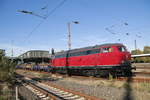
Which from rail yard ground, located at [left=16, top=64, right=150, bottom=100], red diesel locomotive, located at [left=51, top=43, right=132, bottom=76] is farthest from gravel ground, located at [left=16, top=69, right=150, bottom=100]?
red diesel locomotive, located at [left=51, top=43, right=132, bottom=76]

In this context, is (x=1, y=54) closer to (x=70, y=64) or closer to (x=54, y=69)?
(x=70, y=64)

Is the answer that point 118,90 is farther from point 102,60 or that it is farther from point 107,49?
point 107,49

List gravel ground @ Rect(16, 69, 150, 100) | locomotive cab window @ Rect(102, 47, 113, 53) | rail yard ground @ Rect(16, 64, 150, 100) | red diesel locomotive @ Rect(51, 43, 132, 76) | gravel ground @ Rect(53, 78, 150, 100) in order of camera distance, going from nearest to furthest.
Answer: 1. gravel ground @ Rect(53, 78, 150, 100)
2. gravel ground @ Rect(16, 69, 150, 100)
3. rail yard ground @ Rect(16, 64, 150, 100)
4. red diesel locomotive @ Rect(51, 43, 132, 76)
5. locomotive cab window @ Rect(102, 47, 113, 53)

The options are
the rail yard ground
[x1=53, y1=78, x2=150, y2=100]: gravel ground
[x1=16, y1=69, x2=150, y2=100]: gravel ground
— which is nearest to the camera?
[x1=53, y1=78, x2=150, y2=100]: gravel ground

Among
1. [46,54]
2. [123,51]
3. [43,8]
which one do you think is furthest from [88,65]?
[46,54]

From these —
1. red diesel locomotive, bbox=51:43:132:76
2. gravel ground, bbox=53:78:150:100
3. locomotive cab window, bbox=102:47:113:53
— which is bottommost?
gravel ground, bbox=53:78:150:100

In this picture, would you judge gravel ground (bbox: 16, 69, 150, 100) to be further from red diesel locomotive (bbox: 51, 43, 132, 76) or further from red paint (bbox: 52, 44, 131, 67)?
red paint (bbox: 52, 44, 131, 67)

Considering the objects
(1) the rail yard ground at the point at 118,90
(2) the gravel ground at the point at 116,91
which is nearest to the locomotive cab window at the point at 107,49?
(1) the rail yard ground at the point at 118,90

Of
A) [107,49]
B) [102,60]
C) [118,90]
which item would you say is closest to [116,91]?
[118,90]

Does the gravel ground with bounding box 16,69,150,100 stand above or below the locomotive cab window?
below

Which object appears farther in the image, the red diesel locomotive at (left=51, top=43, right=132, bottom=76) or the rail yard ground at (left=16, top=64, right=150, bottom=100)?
the red diesel locomotive at (left=51, top=43, right=132, bottom=76)

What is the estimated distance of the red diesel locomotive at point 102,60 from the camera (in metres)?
16.1

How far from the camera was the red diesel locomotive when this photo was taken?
1609 centimetres

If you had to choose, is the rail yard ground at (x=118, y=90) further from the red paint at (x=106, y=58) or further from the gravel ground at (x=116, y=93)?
the red paint at (x=106, y=58)
